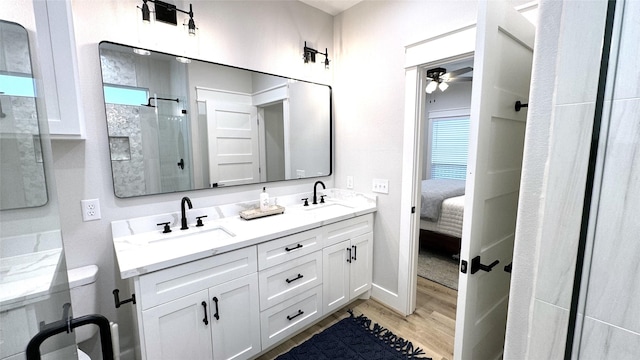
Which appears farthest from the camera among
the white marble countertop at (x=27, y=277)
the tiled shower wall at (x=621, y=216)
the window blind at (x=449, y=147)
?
the window blind at (x=449, y=147)

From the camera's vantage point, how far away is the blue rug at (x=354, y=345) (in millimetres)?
1857

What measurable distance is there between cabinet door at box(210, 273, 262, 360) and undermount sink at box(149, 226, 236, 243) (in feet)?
1.07

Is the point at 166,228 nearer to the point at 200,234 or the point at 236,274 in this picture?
the point at 200,234

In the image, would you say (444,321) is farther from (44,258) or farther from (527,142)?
(44,258)

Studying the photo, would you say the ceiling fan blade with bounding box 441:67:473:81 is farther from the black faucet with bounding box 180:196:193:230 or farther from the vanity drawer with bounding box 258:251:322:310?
the black faucet with bounding box 180:196:193:230

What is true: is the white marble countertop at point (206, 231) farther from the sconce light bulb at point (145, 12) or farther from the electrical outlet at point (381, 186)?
the sconce light bulb at point (145, 12)

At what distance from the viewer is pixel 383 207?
2.43m

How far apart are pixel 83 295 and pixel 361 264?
1914 millimetres

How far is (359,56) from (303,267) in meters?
1.90

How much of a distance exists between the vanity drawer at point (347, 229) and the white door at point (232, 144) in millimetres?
755

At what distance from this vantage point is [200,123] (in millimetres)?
1936

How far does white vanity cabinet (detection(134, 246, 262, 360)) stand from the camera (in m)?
1.33

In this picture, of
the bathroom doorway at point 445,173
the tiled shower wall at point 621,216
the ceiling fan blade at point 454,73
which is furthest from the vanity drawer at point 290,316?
the ceiling fan blade at point 454,73

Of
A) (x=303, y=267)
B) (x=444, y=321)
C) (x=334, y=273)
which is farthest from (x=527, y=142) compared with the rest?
(x=444, y=321)
